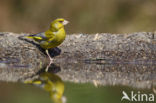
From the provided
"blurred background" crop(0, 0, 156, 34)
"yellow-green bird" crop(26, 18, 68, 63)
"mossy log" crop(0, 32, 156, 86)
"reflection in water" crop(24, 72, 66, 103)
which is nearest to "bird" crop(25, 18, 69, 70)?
"yellow-green bird" crop(26, 18, 68, 63)

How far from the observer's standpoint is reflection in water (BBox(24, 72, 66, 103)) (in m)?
5.77

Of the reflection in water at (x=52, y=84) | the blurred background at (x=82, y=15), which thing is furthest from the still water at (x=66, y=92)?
the blurred background at (x=82, y=15)

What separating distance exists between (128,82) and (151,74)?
0.72 metres

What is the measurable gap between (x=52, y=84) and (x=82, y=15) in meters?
5.97

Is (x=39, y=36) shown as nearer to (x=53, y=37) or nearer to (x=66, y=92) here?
(x=53, y=37)

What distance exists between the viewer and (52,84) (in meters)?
6.52

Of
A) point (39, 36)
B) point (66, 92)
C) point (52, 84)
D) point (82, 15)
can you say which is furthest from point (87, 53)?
point (82, 15)

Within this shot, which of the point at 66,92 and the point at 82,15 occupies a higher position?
the point at 82,15

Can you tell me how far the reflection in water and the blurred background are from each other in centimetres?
478

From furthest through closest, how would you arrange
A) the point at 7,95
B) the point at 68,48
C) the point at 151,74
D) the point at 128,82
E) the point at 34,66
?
the point at 68,48
the point at 34,66
the point at 151,74
the point at 128,82
the point at 7,95

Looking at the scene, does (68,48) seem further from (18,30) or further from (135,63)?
(18,30)

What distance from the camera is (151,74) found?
739cm

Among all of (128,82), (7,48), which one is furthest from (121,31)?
(128,82)

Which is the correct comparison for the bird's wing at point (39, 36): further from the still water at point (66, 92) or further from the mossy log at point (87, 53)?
the still water at point (66, 92)
